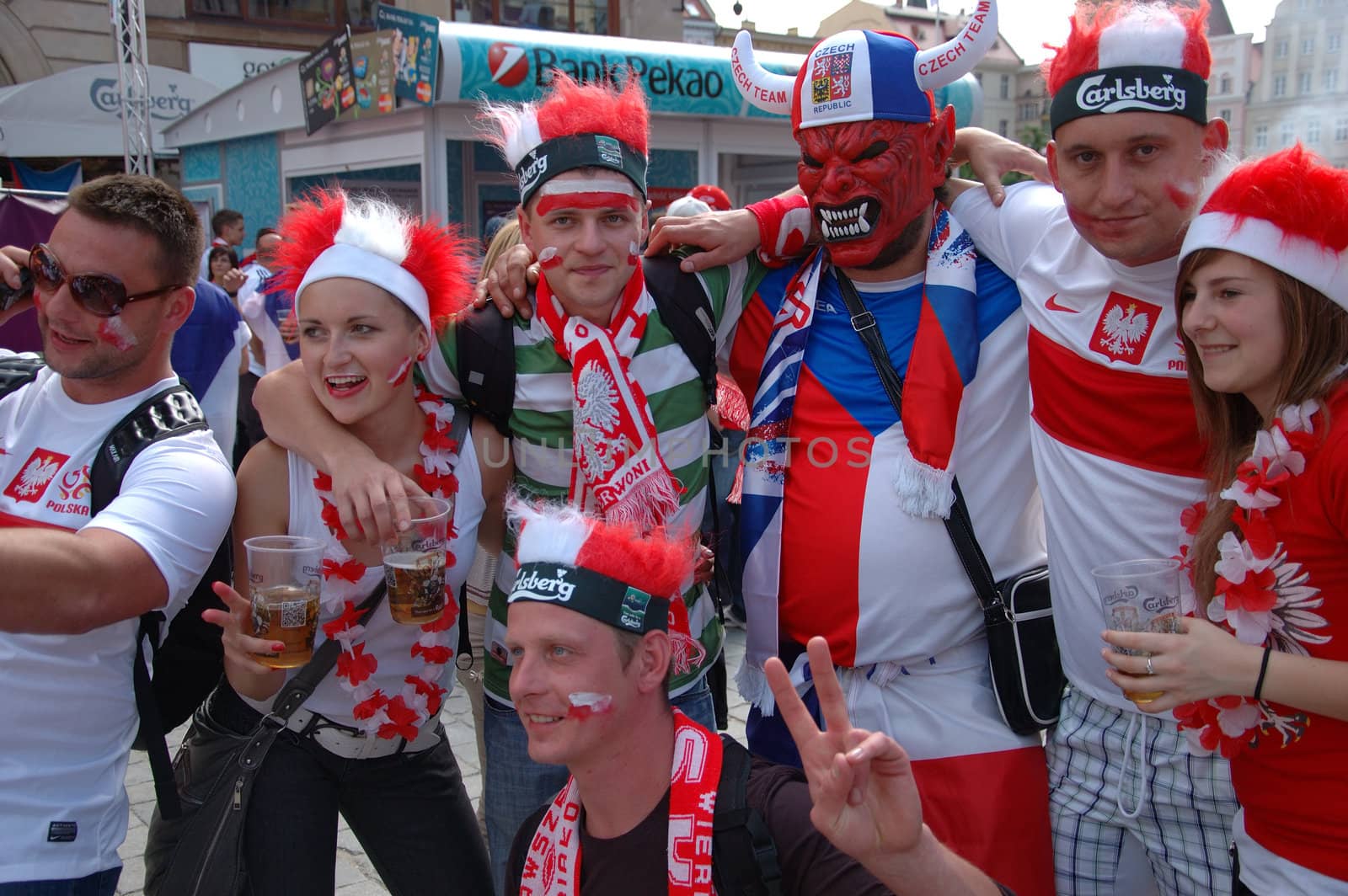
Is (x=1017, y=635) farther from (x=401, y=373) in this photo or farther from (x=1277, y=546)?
(x=401, y=373)

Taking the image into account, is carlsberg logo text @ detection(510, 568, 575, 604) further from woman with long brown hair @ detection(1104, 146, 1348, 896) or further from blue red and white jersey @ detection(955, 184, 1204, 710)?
blue red and white jersey @ detection(955, 184, 1204, 710)

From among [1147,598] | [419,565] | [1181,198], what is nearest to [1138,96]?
[1181,198]

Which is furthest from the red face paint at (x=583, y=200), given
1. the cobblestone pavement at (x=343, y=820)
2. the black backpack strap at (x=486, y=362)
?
the cobblestone pavement at (x=343, y=820)

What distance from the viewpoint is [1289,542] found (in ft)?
6.45

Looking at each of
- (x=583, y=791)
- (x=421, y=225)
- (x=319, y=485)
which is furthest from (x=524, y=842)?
(x=421, y=225)

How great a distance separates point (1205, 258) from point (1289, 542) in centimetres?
55

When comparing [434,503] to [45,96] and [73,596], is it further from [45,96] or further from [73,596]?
[45,96]

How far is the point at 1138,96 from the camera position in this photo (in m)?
2.27

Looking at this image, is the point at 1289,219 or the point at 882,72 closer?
the point at 1289,219

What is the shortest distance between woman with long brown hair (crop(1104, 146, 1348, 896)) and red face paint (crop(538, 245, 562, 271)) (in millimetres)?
1430

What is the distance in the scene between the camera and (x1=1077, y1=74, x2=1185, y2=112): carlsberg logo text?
7.43ft

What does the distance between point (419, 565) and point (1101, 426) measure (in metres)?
1.48

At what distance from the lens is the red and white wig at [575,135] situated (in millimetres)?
2691

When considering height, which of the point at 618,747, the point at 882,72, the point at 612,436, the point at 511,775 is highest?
the point at 882,72
